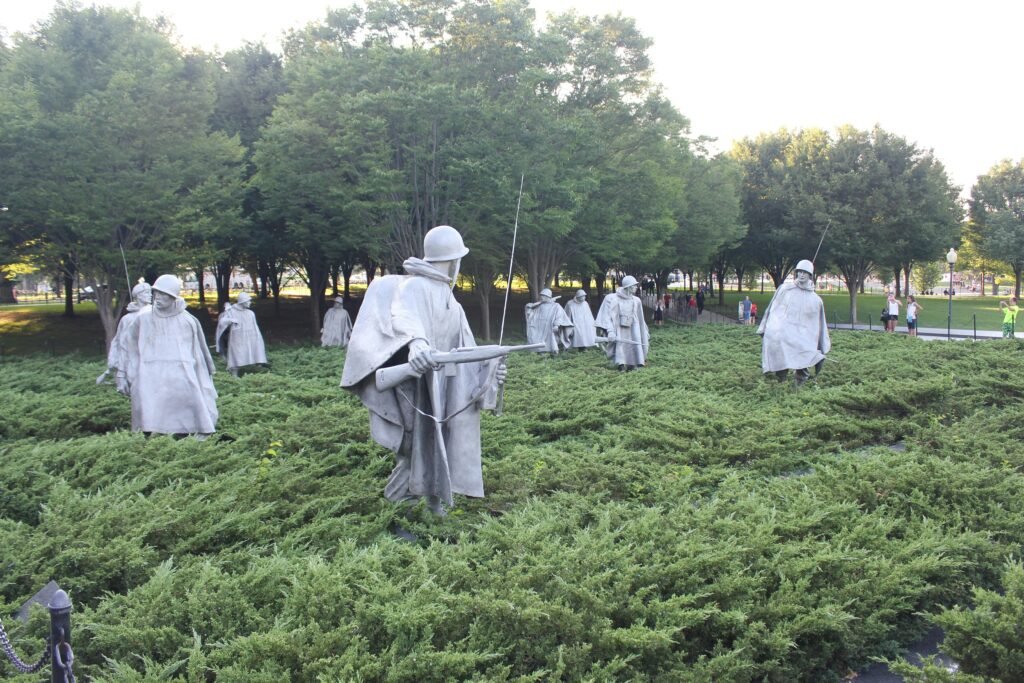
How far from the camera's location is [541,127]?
23969mm

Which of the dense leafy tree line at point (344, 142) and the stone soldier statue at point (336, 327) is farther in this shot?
the stone soldier statue at point (336, 327)

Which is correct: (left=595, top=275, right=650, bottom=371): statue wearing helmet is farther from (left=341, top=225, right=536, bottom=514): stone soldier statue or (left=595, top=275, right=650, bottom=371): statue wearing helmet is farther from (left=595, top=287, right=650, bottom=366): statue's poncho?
(left=341, top=225, right=536, bottom=514): stone soldier statue

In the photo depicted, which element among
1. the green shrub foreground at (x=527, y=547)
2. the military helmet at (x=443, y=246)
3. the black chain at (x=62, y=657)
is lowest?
the green shrub foreground at (x=527, y=547)

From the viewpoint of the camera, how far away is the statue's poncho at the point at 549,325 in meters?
20.3

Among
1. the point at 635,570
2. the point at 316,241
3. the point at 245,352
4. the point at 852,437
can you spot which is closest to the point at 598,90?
the point at 316,241

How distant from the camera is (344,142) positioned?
22.4 meters

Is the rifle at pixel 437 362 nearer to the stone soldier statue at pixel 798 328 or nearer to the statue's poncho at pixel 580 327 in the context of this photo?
the stone soldier statue at pixel 798 328

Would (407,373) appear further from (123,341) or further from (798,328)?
(798,328)

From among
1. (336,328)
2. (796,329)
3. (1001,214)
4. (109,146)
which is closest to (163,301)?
(796,329)

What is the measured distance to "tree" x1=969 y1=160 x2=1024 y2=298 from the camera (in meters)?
45.2

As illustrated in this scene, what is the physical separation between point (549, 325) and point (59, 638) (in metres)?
18.1

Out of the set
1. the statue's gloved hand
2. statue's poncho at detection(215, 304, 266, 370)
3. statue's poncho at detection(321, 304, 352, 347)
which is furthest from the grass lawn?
the statue's gloved hand

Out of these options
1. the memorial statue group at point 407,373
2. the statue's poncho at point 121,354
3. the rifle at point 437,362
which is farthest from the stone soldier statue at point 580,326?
the rifle at point 437,362

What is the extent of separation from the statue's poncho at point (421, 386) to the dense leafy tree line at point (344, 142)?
12.3m
